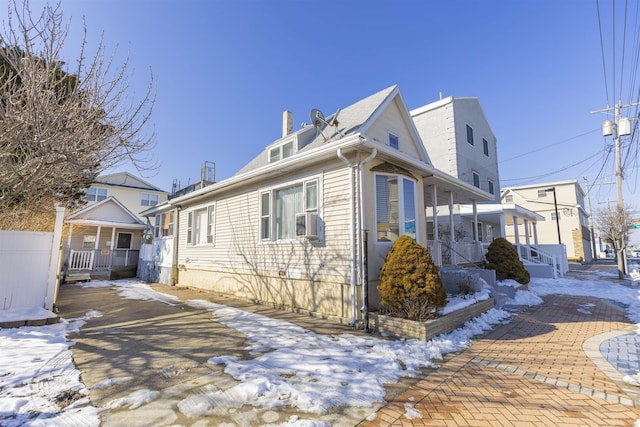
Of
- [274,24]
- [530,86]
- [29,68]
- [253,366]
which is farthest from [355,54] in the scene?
[253,366]

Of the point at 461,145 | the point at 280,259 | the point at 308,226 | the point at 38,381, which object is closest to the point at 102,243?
the point at 280,259

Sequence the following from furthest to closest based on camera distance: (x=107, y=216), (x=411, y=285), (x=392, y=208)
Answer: (x=107, y=216) < (x=392, y=208) < (x=411, y=285)

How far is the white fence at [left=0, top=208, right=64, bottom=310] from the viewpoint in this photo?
18.7ft

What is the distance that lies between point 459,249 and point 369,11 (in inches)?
354

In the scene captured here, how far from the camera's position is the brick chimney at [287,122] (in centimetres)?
1306

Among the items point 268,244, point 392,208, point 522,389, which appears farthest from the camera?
point 268,244

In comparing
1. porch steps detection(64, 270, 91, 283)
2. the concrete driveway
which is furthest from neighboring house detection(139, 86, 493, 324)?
porch steps detection(64, 270, 91, 283)

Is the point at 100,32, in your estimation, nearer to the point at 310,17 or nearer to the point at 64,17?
the point at 64,17

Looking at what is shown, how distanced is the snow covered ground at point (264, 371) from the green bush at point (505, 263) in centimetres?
478

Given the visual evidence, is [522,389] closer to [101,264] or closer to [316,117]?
[316,117]

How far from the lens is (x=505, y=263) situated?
9914mm

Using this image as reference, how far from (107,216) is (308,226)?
16877 millimetres

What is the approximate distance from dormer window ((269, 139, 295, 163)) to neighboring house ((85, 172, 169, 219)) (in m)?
20.2

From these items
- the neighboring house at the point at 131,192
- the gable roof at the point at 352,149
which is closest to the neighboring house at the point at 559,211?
the gable roof at the point at 352,149
